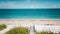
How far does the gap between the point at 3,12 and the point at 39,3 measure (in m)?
2.62

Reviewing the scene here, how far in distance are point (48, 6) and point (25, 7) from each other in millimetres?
1625

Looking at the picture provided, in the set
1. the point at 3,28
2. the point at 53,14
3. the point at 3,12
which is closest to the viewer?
the point at 3,28

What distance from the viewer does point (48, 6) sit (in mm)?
10438

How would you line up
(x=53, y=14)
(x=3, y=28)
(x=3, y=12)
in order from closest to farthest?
(x=3, y=28), (x=53, y=14), (x=3, y=12)

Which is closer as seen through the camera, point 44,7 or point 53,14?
point 53,14

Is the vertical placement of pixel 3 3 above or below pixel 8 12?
above

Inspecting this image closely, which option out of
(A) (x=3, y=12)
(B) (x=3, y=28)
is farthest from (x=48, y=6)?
(B) (x=3, y=28)

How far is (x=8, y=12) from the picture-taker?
10406mm

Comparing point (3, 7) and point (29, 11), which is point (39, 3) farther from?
point (3, 7)

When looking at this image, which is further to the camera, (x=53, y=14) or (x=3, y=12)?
(x=3, y=12)

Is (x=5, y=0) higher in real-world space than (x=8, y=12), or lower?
higher

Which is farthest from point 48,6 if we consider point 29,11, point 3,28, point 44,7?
point 3,28

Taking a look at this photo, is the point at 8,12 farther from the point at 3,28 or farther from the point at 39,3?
the point at 3,28

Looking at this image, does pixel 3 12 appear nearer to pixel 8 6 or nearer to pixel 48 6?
pixel 8 6
